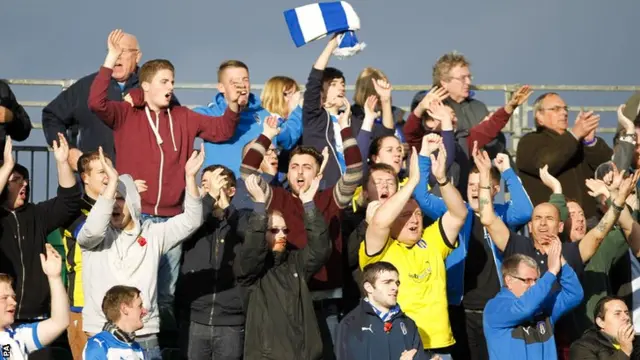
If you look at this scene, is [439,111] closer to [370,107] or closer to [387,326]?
[370,107]

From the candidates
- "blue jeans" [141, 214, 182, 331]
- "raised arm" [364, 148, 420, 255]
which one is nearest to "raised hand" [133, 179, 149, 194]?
"blue jeans" [141, 214, 182, 331]

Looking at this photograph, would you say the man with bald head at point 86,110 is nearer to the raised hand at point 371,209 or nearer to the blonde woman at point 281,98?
the blonde woman at point 281,98

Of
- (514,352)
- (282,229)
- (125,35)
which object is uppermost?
(125,35)

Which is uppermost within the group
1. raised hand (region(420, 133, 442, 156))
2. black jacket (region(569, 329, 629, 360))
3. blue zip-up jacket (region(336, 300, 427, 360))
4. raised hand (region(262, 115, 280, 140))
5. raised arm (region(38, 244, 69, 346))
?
raised hand (region(262, 115, 280, 140))

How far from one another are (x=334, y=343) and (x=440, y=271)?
1082mm

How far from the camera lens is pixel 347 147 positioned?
1248 centimetres

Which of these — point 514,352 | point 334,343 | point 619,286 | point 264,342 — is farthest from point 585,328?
point 264,342

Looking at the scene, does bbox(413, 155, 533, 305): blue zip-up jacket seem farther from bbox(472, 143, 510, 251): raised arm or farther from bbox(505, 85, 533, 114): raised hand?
bbox(505, 85, 533, 114): raised hand

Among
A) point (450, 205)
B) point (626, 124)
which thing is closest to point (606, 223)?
point (450, 205)

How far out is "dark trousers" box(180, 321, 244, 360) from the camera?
1190 centimetres

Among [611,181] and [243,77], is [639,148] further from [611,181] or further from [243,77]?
[243,77]

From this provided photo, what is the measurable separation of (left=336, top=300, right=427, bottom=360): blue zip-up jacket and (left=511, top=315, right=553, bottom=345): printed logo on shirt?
95 cm

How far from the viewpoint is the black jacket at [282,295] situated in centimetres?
1138

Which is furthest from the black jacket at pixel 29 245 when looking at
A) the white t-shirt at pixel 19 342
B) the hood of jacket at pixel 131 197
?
the white t-shirt at pixel 19 342
